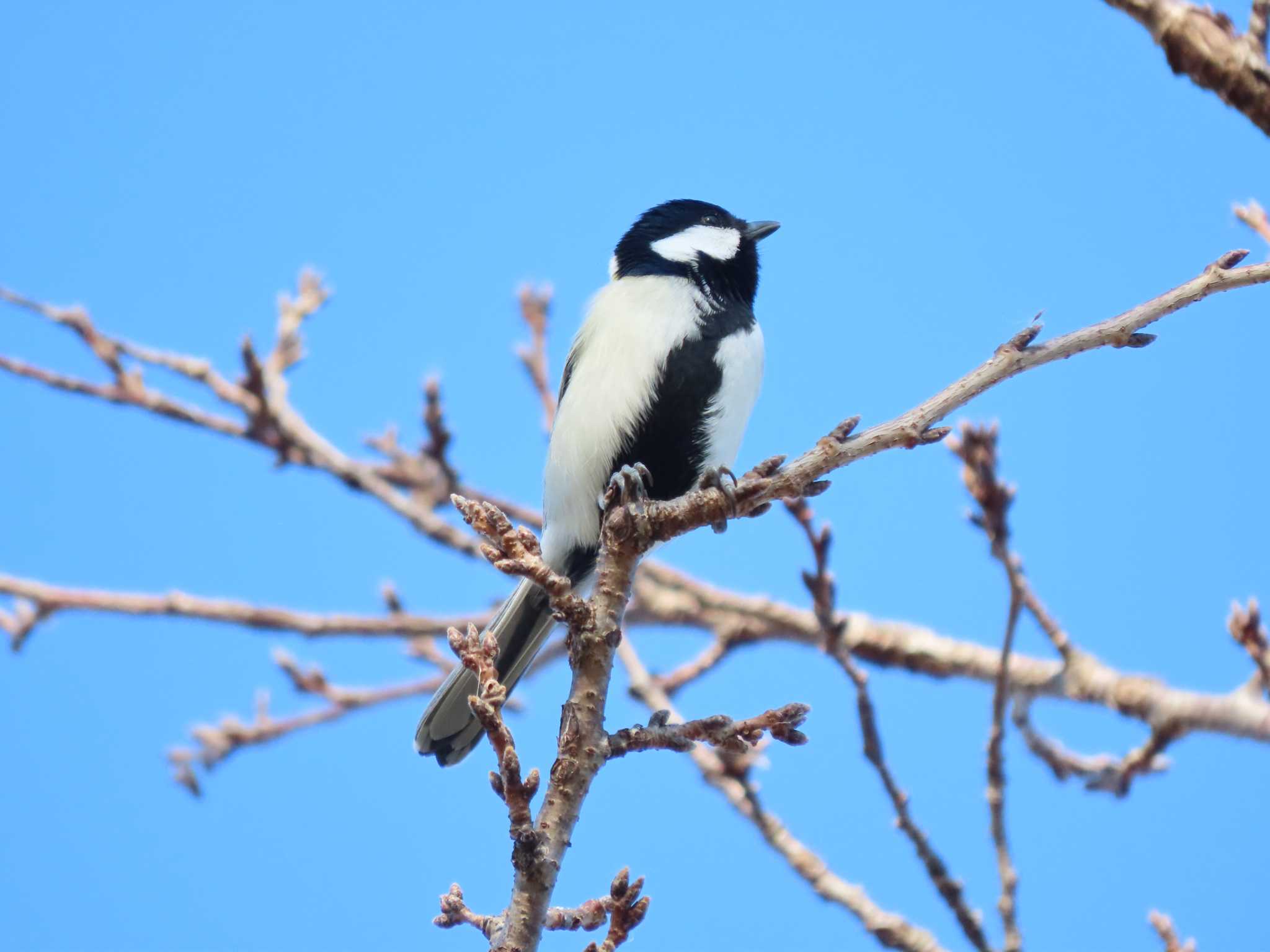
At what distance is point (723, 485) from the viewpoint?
2.93 metres

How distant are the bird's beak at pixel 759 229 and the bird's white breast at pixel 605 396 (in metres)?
0.83

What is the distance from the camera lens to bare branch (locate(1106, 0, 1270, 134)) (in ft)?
9.10

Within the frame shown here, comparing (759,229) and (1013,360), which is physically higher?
(759,229)

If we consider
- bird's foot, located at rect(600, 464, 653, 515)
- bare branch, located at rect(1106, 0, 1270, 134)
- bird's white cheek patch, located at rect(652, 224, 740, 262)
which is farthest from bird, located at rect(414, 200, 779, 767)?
bare branch, located at rect(1106, 0, 1270, 134)

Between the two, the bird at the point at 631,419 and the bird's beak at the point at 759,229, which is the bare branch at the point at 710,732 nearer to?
the bird at the point at 631,419

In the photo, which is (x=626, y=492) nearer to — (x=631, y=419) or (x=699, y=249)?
(x=631, y=419)

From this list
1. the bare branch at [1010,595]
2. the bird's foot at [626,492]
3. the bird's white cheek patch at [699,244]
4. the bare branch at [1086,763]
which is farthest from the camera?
the bird's white cheek patch at [699,244]

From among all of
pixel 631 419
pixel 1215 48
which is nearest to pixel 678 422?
pixel 631 419

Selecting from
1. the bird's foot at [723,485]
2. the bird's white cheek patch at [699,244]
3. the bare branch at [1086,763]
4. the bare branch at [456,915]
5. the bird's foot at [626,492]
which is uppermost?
the bird's white cheek patch at [699,244]

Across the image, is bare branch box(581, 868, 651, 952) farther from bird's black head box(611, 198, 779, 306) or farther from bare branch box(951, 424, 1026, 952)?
bird's black head box(611, 198, 779, 306)

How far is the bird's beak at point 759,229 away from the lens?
212 inches

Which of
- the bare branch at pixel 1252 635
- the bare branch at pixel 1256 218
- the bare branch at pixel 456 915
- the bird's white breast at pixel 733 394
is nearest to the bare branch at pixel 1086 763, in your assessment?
the bare branch at pixel 1252 635

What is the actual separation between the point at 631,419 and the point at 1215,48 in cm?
205

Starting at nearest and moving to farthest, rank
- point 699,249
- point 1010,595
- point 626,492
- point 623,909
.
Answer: point 623,909 → point 626,492 → point 1010,595 → point 699,249
